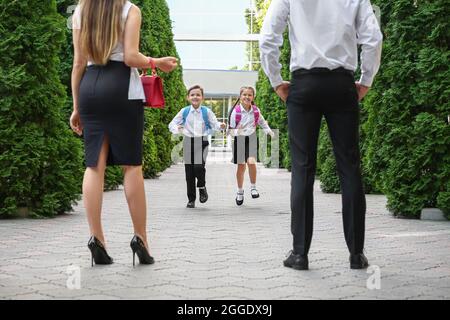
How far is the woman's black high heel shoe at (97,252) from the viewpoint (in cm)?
514

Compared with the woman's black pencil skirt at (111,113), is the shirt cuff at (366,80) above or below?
above

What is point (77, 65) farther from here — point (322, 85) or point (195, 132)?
point (195, 132)

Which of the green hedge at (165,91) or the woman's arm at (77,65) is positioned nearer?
the woman's arm at (77,65)

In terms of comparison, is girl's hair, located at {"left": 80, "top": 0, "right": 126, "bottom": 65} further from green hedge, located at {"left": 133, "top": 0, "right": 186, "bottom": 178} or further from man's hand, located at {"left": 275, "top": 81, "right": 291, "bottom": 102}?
green hedge, located at {"left": 133, "top": 0, "right": 186, "bottom": 178}

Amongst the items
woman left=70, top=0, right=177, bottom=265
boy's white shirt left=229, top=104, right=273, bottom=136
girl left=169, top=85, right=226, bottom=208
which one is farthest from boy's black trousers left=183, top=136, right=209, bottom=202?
woman left=70, top=0, right=177, bottom=265

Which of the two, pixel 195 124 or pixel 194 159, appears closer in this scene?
pixel 194 159

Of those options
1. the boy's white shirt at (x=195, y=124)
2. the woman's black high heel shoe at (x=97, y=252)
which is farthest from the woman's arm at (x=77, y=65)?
the boy's white shirt at (x=195, y=124)

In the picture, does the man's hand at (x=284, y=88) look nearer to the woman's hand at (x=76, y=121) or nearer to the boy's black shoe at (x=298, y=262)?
the boy's black shoe at (x=298, y=262)

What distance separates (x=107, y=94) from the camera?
5.04 metres

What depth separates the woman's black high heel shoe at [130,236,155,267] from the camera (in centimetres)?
519

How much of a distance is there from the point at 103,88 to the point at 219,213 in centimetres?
468

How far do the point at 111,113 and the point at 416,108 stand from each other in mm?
4874

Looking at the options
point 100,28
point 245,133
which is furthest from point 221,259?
point 245,133

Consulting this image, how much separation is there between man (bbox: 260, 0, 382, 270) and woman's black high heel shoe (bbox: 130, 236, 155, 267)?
994 mm
